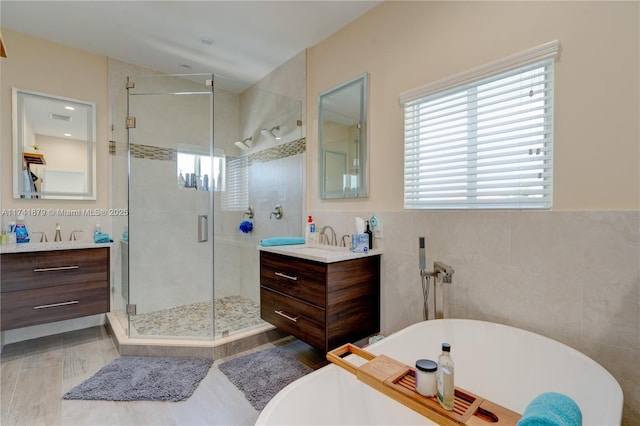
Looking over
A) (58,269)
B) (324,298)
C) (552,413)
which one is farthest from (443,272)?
(58,269)

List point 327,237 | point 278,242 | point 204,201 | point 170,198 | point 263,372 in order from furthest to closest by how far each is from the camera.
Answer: point 170,198 → point 204,201 → point 327,237 → point 278,242 → point 263,372

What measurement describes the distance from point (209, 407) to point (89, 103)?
9.48 feet

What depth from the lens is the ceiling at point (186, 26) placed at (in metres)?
2.23

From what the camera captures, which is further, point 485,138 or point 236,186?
point 236,186

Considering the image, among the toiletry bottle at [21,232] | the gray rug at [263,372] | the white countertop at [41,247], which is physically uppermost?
the toiletry bottle at [21,232]

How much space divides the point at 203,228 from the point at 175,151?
2.82ft

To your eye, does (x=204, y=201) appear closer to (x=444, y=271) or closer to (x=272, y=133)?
(x=272, y=133)

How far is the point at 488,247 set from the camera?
5.34 ft

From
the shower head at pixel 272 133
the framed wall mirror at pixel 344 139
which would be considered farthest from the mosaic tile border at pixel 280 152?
the framed wall mirror at pixel 344 139

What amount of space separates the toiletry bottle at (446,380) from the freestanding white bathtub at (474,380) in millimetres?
369

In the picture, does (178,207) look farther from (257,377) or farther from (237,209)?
(257,377)

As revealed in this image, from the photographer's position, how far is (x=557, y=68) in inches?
55.1

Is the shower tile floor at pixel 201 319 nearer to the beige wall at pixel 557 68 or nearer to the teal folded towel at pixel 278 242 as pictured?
the teal folded towel at pixel 278 242

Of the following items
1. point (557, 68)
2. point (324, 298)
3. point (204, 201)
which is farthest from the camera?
point (204, 201)
